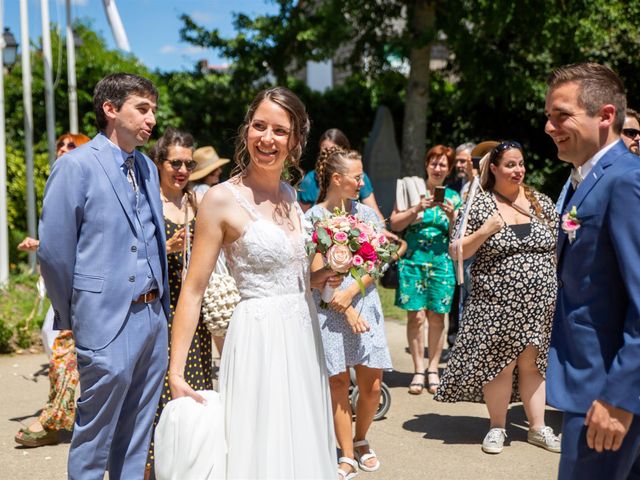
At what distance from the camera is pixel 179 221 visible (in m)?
5.13

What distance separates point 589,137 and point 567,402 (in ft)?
3.10

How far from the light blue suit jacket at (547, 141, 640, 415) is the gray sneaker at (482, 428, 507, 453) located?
2.86 metres

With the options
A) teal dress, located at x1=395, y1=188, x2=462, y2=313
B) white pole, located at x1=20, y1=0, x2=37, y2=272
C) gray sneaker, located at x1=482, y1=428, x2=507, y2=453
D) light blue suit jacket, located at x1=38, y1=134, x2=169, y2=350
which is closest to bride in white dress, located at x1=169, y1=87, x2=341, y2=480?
light blue suit jacket, located at x1=38, y1=134, x2=169, y2=350

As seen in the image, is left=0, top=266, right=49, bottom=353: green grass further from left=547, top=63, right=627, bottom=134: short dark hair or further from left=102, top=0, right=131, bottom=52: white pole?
left=547, top=63, right=627, bottom=134: short dark hair

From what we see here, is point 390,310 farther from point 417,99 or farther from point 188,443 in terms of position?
point 188,443

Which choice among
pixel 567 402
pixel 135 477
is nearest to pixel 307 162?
pixel 135 477

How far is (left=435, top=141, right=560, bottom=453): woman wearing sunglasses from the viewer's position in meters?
5.56

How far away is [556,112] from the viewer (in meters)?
2.77

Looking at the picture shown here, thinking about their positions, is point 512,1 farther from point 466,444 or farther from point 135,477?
point 135,477

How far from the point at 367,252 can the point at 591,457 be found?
1.55 meters

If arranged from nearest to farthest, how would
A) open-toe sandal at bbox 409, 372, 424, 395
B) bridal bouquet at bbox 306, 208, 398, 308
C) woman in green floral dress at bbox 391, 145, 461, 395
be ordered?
1. bridal bouquet at bbox 306, 208, 398, 308
2. open-toe sandal at bbox 409, 372, 424, 395
3. woman in green floral dress at bbox 391, 145, 461, 395

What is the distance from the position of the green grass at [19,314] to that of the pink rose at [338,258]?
4739 millimetres

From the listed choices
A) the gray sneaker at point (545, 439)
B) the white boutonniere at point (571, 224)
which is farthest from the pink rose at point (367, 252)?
the gray sneaker at point (545, 439)

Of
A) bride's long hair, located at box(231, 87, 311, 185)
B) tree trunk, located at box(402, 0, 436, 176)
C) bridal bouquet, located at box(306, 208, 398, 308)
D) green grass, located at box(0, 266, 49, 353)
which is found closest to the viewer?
bride's long hair, located at box(231, 87, 311, 185)
